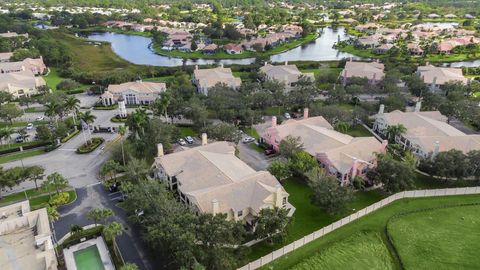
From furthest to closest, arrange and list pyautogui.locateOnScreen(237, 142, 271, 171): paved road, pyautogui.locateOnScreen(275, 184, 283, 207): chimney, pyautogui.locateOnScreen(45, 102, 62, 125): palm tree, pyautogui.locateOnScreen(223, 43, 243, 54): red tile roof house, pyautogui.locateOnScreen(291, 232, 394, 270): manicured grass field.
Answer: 1. pyautogui.locateOnScreen(223, 43, 243, 54): red tile roof house
2. pyautogui.locateOnScreen(45, 102, 62, 125): palm tree
3. pyautogui.locateOnScreen(237, 142, 271, 171): paved road
4. pyautogui.locateOnScreen(275, 184, 283, 207): chimney
5. pyautogui.locateOnScreen(291, 232, 394, 270): manicured grass field

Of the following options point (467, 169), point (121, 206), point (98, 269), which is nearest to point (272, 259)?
point (98, 269)

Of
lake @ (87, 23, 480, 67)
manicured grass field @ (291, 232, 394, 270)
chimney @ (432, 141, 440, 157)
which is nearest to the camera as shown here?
manicured grass field @ (291, 232, 394, 270)

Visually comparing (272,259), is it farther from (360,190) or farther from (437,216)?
(437,216)

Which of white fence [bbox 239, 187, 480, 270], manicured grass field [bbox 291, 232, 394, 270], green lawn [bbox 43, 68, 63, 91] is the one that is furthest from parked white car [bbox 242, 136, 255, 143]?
green lawn [bbox 43, 68, 63, 91]

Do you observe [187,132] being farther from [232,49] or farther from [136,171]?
[232,49]

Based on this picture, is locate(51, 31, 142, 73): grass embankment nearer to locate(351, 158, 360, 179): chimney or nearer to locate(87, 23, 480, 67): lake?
locate(87, 23, 480, 67): lake

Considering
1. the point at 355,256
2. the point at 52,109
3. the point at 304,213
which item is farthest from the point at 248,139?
the point at 52,109
